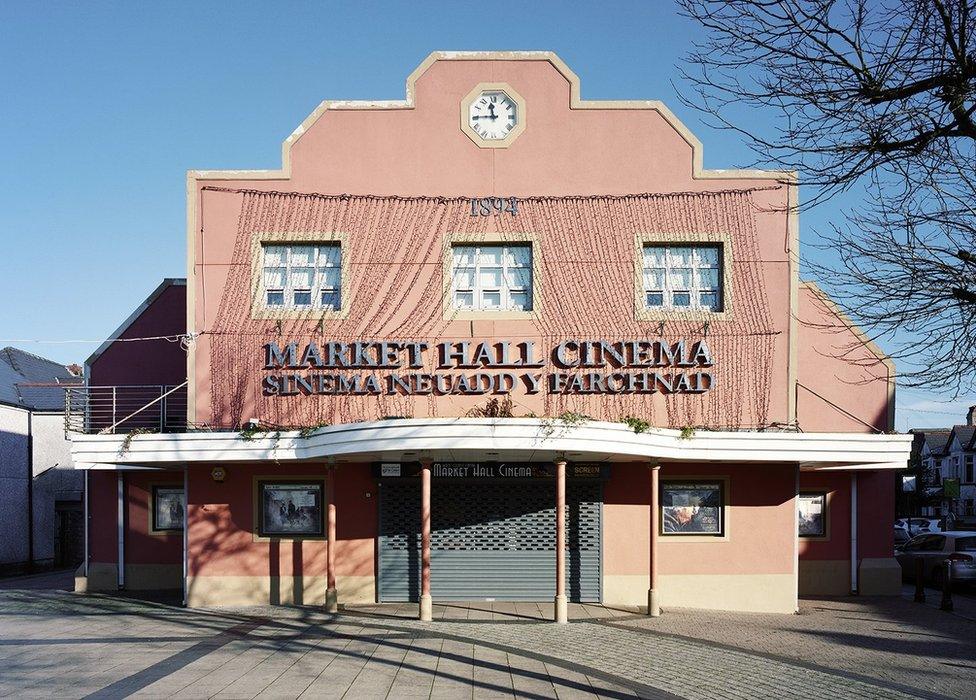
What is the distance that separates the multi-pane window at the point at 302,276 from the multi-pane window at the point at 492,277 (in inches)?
82.5

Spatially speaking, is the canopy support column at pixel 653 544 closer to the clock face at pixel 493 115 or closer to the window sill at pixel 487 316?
the window sill at pixel 487 316

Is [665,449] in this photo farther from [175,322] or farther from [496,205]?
[175,322]

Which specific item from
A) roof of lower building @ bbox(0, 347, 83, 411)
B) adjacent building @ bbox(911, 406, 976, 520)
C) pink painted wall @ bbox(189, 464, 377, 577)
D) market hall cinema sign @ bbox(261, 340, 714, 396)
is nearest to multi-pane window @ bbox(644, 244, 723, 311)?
market hall cinema sign @ bbox(261, 340, 714, 396)

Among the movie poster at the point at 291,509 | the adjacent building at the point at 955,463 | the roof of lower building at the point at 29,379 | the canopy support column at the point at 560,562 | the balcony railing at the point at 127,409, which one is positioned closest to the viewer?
the canopy support column at the point at 560,562

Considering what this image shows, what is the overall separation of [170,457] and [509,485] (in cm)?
576

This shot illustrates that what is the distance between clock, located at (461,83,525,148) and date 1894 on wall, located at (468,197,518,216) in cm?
94

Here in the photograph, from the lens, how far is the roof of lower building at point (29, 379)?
29.7m

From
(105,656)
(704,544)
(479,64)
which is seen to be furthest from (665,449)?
(105,656)

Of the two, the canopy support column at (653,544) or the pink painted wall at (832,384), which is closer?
the canopy support column at (653,544)

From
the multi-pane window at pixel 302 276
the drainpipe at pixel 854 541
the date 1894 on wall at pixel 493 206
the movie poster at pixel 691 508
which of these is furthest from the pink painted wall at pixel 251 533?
the drainpipe at pixel 854 541

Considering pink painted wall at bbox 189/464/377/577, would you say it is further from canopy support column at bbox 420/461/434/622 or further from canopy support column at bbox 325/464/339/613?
canopy support column at bbox 420/461/434/622

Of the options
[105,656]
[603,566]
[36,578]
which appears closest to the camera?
[105,656]

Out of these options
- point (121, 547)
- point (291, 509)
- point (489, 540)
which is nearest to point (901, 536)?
point (489, 540)

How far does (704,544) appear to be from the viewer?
16.7m
